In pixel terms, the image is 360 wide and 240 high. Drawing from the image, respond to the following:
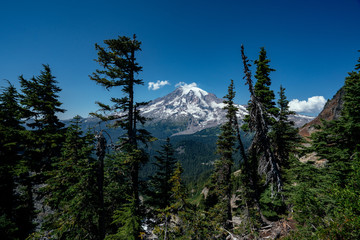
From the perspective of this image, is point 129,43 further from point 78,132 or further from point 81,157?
point 81,157

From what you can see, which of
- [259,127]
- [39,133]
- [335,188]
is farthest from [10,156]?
[335,188]

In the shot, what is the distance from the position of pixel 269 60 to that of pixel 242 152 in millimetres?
11413

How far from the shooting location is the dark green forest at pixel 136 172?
26.9ft

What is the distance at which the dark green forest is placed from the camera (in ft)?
26.9

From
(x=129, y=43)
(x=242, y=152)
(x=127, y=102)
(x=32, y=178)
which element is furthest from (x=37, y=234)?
(x=242, y=152)

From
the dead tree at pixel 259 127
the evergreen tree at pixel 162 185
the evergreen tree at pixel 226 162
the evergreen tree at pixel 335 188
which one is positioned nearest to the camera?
the evergreen tree at pixel 335 188

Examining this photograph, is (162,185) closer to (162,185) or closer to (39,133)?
(162,185)

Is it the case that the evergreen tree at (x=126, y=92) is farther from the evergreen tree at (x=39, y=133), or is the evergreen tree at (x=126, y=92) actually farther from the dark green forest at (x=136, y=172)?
the evergreen tree at (x=39, y=133)

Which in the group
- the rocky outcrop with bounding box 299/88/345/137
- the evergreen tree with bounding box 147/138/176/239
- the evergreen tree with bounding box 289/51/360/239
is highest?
the rocky outcrop with bounding box 299/88/345/137

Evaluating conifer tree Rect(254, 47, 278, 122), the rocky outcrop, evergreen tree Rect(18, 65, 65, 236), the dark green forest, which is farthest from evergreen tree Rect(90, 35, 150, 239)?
A: the rocky outcrop

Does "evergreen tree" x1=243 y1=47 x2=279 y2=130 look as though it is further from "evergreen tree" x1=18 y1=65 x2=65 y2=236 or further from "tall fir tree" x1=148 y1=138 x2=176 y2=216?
"evergreen tree" x1=18 y1=65 x2=65 y2=236

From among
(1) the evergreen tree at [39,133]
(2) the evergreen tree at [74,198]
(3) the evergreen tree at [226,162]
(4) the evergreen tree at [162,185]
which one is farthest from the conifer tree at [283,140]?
(1) the evergreen tree at [39,133]

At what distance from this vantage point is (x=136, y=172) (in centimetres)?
1220

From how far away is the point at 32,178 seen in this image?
14312 mm
